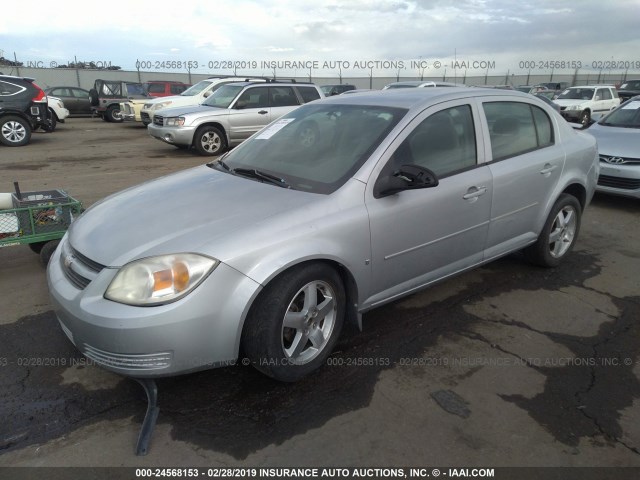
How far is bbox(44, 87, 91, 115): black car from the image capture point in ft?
74.2

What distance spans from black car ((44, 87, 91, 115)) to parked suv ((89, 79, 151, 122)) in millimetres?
1850

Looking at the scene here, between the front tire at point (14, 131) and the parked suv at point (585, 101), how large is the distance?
59.9 ft

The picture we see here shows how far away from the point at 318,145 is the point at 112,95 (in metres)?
20.8

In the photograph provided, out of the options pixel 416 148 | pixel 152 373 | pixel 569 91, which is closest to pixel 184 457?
pixel 152 373

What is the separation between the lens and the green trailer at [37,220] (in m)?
4.01

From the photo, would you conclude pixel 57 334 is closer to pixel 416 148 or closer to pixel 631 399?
pixel 416 148

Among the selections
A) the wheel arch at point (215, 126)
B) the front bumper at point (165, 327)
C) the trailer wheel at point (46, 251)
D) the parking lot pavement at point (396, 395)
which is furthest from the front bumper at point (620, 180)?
the wheel arch at point (215, 126)

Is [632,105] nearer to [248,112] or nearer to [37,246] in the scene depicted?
[248,112]

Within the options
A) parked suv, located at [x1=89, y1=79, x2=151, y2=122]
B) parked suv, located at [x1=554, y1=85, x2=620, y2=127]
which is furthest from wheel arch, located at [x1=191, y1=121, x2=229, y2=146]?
parked suv, located at [x1=554, y1=85, x2=620, y2=127]

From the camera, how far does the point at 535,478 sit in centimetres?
220

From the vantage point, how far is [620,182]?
21.8 feet

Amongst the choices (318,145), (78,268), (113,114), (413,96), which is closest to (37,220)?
(78,268)

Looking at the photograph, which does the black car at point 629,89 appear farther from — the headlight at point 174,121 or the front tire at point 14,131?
the front tire at point 14,131

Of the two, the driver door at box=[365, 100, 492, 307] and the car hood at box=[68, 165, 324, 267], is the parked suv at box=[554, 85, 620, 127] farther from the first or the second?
the car hood at box=[68, 165, 324, 267]
